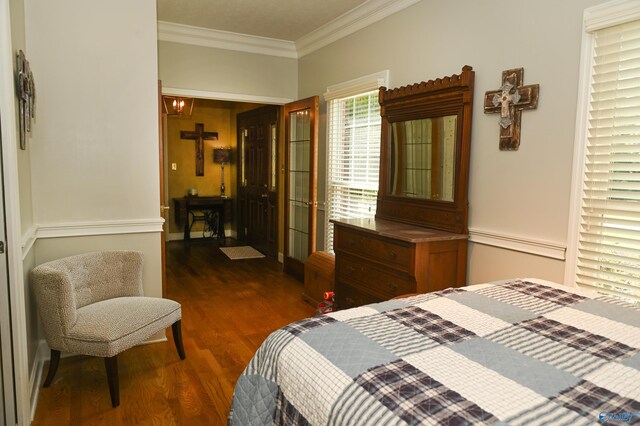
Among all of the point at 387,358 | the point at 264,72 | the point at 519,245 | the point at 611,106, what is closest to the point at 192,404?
the point at 387,358

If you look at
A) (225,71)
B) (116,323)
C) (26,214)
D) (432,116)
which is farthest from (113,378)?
(225,71)

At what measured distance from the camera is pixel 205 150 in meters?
7.70

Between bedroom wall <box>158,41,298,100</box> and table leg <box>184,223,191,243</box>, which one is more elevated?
bedroom wall <box>158,41,298,100</box>

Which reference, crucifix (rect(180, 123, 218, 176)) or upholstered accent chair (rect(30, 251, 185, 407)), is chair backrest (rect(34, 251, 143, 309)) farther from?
crucifix (rect(180, 123, 218, 176))

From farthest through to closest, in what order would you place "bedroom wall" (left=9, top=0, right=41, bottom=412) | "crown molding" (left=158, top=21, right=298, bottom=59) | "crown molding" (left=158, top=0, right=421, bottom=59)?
1. "crown molding" (left=158, top=21, right=298, bottom=59)
2. "crown molding" (left=158, top=0, right=421, bottom=59)
3. "bedroom wall" (left=9, top=0, right=41, bottom=412)

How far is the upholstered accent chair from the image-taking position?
95.4 inches

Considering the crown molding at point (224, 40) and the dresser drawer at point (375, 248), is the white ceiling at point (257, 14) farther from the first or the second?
the dresser drawer at point (375, 248)

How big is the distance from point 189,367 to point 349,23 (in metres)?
3.35

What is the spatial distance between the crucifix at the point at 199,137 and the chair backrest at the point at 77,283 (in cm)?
478

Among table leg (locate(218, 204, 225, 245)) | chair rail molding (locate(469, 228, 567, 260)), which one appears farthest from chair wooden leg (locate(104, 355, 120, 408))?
table leg (locate(218, 204, 225, 245))

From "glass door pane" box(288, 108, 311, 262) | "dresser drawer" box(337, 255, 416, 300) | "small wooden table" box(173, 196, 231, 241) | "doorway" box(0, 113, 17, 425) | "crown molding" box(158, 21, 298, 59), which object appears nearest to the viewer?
"doorway" box(0, 113, 17, 425)

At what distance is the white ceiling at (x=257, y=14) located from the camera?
4.05 metres

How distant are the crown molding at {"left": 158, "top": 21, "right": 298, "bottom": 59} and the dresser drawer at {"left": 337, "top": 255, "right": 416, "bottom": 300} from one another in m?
2.92

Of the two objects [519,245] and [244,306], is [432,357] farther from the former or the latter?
[244,306]
